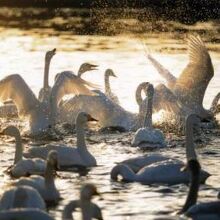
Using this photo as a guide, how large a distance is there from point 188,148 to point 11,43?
22.4 meters

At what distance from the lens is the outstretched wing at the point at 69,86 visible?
67.6 ft

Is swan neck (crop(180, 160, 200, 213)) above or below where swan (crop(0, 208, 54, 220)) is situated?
below

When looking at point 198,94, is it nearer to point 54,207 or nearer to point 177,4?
point 54,207

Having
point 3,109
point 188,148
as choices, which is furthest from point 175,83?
point 188,148

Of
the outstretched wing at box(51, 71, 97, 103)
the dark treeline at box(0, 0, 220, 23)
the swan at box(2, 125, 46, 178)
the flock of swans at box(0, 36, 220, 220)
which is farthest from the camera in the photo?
the dark treeline at box(0, 0, 220, 23)

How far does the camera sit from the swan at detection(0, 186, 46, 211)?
1209 centimetres

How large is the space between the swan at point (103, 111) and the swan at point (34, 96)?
2.26 feet

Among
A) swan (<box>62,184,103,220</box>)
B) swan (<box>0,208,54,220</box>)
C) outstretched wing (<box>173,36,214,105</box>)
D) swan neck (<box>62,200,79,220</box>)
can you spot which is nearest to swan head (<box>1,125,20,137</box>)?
swan (<box>62,184,103,220</box>)

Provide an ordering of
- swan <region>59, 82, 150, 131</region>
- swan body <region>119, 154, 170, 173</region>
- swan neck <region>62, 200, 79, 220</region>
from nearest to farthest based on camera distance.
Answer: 1. swan neck <region>62, 200, 79, 220</region>
2. swan body <region>119, 154, 170, 173</region>
3. swan <region>59, 82, 150, 131</region>

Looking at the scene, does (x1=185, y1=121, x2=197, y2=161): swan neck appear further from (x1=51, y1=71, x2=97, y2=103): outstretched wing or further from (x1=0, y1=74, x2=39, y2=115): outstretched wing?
(x1=0, y1=74, x2=39, y2=115): outstretched wing

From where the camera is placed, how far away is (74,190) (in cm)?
1510

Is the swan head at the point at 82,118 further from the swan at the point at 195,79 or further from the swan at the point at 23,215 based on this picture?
the swan at the point at 23,215

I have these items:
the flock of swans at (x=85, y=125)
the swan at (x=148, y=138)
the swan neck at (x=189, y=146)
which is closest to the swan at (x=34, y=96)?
the flock of swans at (x=85, y=125)

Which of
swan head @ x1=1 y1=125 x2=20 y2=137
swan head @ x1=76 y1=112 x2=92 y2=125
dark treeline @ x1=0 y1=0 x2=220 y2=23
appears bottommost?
swan head @ x1=1 y1=125 x2=20 y2=137
